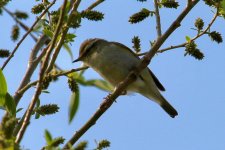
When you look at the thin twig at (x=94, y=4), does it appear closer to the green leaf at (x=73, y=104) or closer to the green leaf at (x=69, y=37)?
the green leaf at (x=69, y=37)

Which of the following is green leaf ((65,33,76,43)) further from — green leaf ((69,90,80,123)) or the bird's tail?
the bird's tail

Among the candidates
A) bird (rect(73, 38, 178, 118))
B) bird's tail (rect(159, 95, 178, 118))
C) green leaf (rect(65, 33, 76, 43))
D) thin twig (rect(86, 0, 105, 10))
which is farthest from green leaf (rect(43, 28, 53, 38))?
bird's tail (rect(159, 95, 178, 118))

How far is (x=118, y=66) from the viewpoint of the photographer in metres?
5.98

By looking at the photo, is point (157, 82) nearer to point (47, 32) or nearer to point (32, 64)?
point (32, 64)

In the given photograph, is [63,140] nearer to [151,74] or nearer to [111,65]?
[111,65]

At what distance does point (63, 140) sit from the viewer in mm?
2949

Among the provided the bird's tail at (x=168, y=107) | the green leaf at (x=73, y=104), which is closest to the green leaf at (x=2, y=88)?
the green leaf at (x=73, y=104)

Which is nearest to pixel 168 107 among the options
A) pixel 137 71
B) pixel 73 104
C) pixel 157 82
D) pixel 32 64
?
pixel 157 82

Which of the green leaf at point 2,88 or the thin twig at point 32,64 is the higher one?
the thin twig at point 32,64

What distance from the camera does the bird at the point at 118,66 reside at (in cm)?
601

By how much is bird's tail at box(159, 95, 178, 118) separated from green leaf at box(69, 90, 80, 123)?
11.9 ft

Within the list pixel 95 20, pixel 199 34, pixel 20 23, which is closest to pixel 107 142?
pixel 95 20

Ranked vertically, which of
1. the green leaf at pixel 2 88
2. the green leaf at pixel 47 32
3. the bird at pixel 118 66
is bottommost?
the green leaf at pixel 2 88

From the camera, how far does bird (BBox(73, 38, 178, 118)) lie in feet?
19.7
